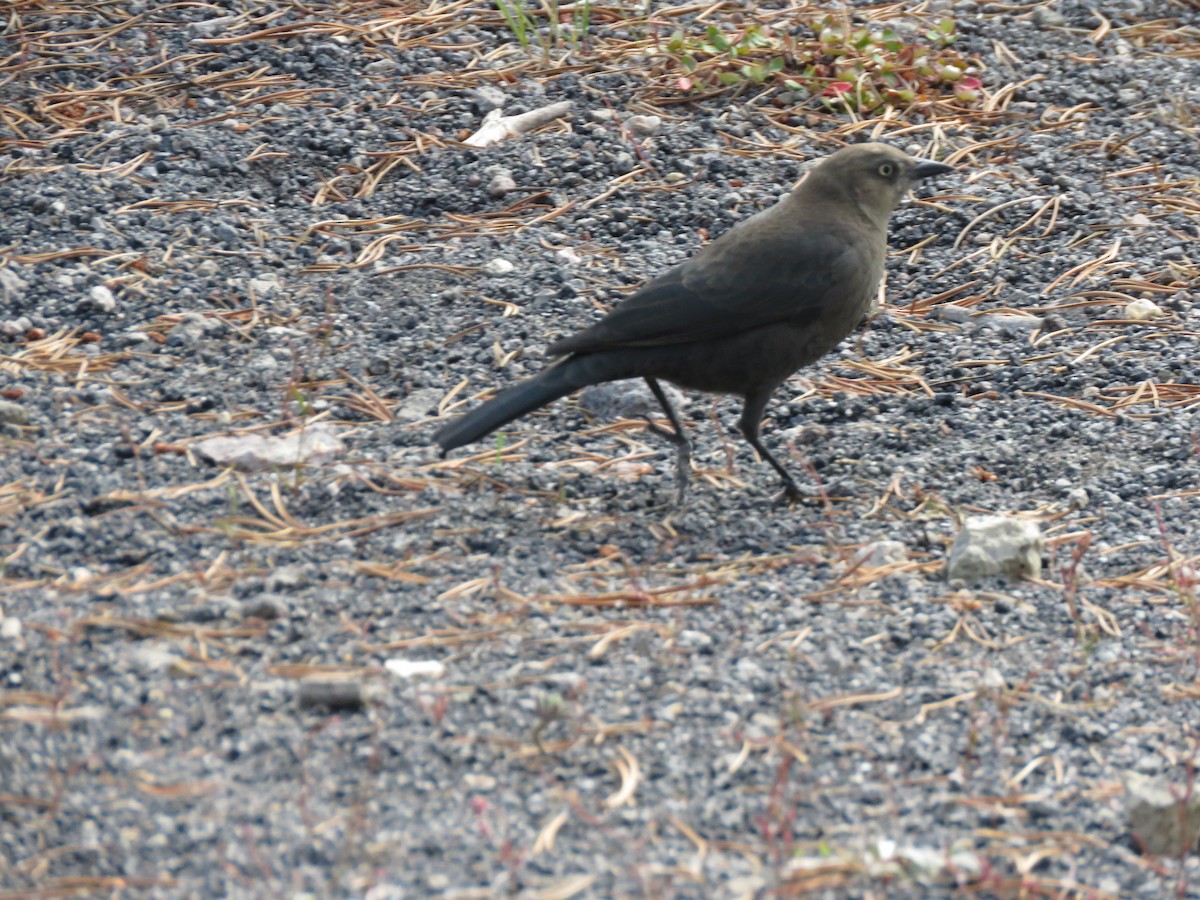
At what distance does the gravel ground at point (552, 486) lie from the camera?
9.16 feet

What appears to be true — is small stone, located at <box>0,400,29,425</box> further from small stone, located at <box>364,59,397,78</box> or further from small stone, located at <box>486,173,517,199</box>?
small stone, located at <box>364,59,397,78</box>

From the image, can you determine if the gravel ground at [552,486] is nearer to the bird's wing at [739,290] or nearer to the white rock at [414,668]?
the white rock at [414,668]

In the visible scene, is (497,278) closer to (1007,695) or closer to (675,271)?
(675,271)

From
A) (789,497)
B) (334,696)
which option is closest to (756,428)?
(789,497)

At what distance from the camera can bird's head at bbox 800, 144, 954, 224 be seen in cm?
494

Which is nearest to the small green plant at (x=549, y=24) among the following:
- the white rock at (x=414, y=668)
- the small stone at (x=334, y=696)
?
the white rock at (x=414, y=668)

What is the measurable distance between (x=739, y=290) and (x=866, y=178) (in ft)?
2.62

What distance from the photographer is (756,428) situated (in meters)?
4.60

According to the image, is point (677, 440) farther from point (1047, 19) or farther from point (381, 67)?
point (1047, 19)

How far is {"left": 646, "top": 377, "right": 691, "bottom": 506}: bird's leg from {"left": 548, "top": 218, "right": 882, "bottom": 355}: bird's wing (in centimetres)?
24

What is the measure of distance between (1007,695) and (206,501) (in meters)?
2.20

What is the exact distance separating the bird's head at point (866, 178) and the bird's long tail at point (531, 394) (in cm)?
112

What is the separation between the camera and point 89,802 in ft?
8.91

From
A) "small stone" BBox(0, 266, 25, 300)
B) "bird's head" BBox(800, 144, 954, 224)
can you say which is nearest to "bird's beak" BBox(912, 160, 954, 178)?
"bird's head" BBox(800, 144, 954, 224)
